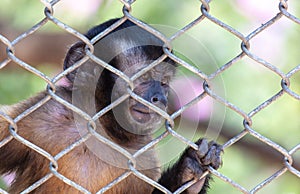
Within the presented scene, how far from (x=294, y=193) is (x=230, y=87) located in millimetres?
1020

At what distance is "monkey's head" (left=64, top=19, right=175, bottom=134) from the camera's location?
3.19m

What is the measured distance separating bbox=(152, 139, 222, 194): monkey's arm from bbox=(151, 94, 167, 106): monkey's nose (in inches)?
9.7

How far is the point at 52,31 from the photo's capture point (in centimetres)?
505

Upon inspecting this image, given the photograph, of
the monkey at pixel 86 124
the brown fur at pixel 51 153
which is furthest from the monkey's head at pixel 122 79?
the brown fur at pixel 51 153

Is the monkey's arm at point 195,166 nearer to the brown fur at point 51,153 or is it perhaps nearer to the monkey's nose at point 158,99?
the monkey's nose at point 158,99

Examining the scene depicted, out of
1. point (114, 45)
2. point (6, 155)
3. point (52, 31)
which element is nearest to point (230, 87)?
point (52, 31)

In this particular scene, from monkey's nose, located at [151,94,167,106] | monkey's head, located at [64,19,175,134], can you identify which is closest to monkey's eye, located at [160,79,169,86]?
monkey's head, located at [64,19,175,134]

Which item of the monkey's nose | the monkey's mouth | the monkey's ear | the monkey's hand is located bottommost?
the monkey's hand

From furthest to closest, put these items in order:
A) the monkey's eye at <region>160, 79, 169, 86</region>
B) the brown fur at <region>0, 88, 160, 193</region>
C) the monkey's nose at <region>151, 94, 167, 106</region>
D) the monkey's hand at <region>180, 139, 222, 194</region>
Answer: the monkey's eye at <region>160, 79, 169, 86</region>
the brown fur at <region>0, 88, 160, 193</region>
the monkey's nose at <region>151, 94, 167, 106</region>
the monkey's hand at <region>180, 139, 222, 194</region>

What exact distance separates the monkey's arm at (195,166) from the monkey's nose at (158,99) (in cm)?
25

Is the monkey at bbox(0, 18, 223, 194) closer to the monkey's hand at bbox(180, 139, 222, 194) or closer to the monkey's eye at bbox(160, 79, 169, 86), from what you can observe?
the monkey's eye at bbox(160, 79, 169, 86)

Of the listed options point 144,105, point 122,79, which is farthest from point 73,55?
point 144,105

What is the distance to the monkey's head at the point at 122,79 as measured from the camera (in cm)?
319

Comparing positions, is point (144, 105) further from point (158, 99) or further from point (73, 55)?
point (73, 55)
